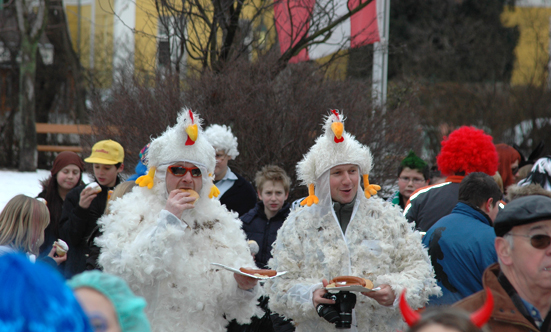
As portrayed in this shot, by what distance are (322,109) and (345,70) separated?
248cm

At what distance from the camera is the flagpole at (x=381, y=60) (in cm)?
958

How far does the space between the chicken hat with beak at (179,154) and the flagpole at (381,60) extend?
6012 mm

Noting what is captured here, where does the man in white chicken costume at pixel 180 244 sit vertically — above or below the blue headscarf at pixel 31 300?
below

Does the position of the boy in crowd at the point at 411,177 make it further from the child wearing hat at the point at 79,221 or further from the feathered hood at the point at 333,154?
the child wearing hat at the point at 79,221

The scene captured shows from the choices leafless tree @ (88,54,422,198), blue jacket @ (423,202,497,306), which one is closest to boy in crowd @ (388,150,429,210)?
leafless tree @ (88,54,422,198)

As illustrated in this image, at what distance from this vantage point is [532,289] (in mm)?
2295

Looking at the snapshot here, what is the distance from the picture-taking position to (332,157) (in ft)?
12.2

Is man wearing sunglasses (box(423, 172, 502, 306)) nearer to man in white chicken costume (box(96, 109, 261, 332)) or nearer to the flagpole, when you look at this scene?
man in white chicken costume (box(96, 109, 261, 332))

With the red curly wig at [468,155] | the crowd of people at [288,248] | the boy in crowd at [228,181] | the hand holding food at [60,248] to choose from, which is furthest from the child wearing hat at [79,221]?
the red curly wig at [468,155]

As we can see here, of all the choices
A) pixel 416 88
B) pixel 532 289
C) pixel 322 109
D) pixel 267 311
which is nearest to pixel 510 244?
pixel 532 289

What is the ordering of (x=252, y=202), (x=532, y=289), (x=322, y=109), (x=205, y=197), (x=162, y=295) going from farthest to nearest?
(x=322, y=109) < (x=252, y=202) < (x=205, y=197) < (x=162, y=295) < (x=532, y=289)

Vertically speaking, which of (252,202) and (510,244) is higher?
(510,244)

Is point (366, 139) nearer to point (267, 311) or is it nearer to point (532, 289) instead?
point (267, 311)

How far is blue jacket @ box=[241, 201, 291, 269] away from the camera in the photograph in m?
5.15
